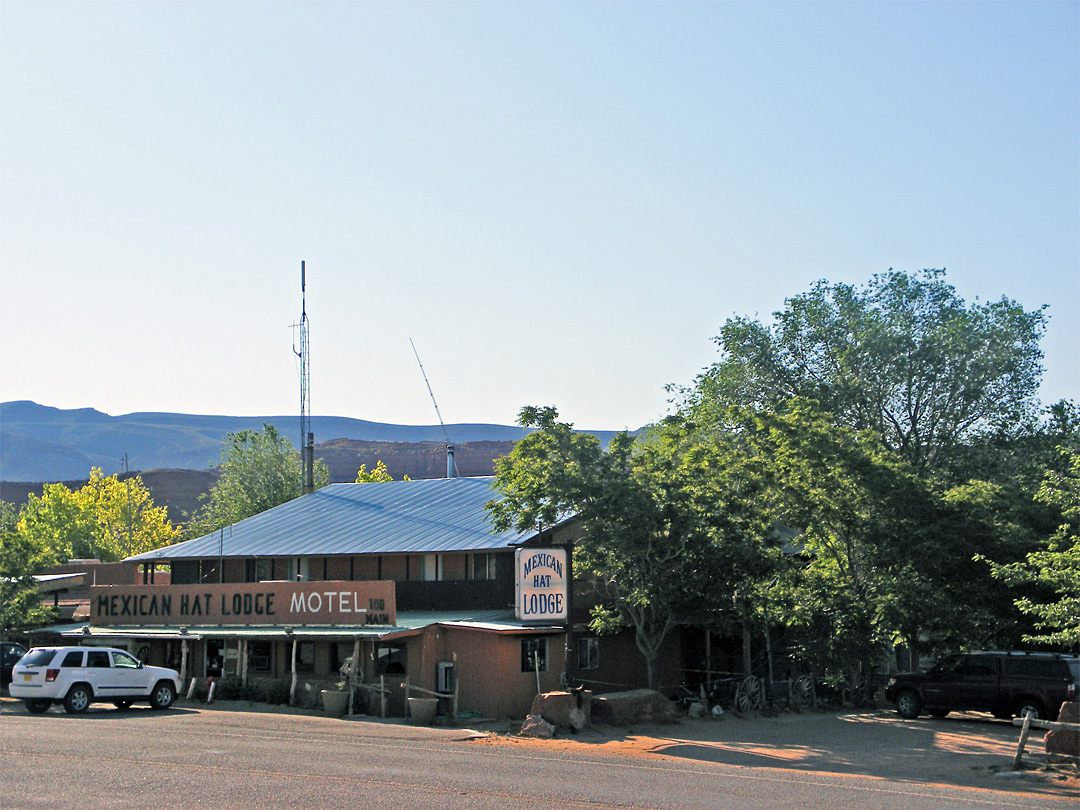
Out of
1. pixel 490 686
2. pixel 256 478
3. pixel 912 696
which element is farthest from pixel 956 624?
pixel 256 478

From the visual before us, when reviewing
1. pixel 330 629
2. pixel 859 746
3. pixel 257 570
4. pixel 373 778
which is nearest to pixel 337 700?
pixel 330 629

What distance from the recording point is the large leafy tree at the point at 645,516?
28.0 m

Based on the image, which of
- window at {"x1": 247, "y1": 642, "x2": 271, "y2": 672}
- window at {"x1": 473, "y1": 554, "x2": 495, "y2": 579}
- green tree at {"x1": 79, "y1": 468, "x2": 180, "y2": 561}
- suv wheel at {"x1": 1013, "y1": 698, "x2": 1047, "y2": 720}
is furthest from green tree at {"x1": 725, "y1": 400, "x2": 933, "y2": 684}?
green tree at {"x1": 79, "y1": 468, "x2": 180, "y2": 561}

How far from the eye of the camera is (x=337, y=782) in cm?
1587

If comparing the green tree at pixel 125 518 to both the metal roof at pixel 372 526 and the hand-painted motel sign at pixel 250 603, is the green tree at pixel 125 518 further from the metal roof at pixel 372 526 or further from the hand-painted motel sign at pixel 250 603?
the hand-painted motel sign at pixel 250 603

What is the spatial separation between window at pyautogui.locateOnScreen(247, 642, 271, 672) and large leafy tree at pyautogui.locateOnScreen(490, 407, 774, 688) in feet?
27.8

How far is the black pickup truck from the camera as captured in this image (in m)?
26.0

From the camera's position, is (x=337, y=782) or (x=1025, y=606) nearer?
(x=337, y=782)

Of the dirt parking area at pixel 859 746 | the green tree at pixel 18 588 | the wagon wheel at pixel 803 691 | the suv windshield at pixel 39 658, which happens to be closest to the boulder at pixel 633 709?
the dirt parking area at pixel 859 746

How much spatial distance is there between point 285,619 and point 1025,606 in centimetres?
1959

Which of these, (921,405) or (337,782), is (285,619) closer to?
(337,782)

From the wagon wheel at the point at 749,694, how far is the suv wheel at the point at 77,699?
1693 cm

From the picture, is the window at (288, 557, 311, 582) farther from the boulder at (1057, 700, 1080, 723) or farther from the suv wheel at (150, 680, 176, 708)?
the boulder at (1057, 700, 1080, 723)

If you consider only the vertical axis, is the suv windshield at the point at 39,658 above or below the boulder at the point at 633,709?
above
